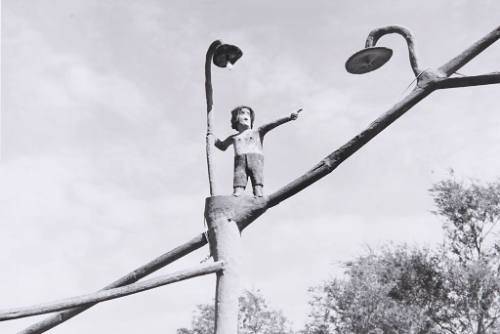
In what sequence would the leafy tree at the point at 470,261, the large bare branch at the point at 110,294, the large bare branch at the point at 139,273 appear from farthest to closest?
the leafy tree at the point at 470,261 < the large bare branch at the point at 139,273 < the large bare branch at the point at 110,294

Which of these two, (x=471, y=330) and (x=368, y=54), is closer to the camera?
(x=368, y=54)

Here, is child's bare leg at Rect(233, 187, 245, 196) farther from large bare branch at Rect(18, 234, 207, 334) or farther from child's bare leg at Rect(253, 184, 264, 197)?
large bare branch at Rect(18, 234, 207, 334)

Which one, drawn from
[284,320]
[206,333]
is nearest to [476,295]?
[284,320]

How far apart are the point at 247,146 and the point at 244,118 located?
0.37 metres

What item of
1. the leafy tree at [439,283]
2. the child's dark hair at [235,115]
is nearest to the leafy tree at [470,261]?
the leafy tree at [439,283]

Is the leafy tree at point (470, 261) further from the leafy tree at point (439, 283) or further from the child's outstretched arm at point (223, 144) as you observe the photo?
the child's outstretched arm at point (223, 144)

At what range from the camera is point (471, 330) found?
23234mm

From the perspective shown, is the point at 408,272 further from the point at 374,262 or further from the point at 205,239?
the point at 205,239

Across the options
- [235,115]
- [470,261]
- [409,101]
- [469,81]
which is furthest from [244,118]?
[470,261]

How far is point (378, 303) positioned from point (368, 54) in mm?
22666

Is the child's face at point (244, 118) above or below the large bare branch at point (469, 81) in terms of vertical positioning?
above

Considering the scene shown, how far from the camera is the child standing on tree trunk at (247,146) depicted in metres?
4.05

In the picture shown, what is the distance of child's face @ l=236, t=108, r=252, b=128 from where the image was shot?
455 cm

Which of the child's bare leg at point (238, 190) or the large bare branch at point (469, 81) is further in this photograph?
the child's bare leg at point (238, 190)
